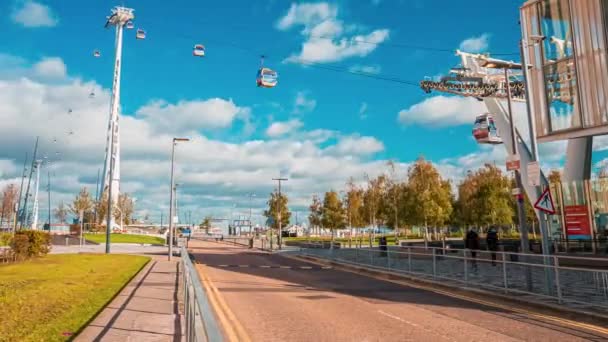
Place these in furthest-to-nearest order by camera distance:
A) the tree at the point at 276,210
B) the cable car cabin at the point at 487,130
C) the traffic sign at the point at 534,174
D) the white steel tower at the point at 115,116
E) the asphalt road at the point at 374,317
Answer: the white steel tower at the point at 115,116 → the tree at the point at 276,210 → the cable car cabin at the point at 487,130 → the traffic sign at the point at 534,174 → the asphalt road at the point at 374,317

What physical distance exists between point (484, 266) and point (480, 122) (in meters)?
29.5

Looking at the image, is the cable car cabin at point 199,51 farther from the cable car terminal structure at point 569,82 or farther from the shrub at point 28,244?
the shrub at point 28,244

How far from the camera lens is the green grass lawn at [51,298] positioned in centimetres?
902

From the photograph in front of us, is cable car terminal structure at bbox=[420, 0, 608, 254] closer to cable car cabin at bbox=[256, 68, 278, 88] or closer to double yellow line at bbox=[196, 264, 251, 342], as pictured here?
double yellow line at bbox=[196, 264, 251, 342]

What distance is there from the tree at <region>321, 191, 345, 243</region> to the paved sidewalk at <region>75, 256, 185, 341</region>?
140ft

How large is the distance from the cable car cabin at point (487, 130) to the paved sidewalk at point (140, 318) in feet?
114

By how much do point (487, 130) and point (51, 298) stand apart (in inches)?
1493

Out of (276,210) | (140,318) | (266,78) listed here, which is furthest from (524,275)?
(276,210)

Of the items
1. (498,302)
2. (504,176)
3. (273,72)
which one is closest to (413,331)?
(498,302)

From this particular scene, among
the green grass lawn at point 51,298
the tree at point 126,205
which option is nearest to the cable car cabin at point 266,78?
the green grass lawn at point 51,298

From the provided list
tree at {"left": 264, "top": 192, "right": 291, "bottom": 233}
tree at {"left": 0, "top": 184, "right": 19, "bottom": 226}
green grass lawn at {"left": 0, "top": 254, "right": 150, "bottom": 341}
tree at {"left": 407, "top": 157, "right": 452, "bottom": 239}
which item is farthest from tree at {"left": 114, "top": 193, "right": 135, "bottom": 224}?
green grass lawn at {"left": 0, "top": 254, "right": 150, "bottom": 341}

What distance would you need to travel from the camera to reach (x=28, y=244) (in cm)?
2686

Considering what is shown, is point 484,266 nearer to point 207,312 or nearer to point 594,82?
point 594,82

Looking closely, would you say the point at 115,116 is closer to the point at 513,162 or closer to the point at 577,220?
the point at 577,220
